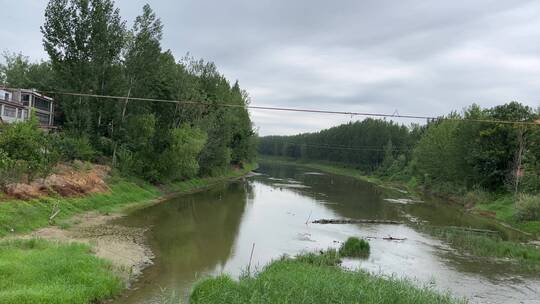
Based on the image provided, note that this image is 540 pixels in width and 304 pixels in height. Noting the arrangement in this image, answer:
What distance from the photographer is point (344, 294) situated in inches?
567

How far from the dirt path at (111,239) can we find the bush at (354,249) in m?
10.7

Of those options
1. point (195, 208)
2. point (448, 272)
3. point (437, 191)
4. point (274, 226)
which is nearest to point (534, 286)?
point (448, 272)

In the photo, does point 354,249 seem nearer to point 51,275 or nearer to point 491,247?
point 491,247

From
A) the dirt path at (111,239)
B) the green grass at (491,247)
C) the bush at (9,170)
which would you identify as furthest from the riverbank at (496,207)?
the bush at (9,170)

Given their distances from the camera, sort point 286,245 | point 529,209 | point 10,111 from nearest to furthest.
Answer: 1. point 286,245
2. point 529,209
3. point 10,111

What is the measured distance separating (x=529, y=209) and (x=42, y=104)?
186 ft

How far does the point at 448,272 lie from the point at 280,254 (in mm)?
8855

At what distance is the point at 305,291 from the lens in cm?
1412

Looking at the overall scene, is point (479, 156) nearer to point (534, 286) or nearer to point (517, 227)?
point (517, 227)

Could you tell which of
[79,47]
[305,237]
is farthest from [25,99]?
[305,237]

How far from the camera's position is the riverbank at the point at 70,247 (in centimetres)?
1484

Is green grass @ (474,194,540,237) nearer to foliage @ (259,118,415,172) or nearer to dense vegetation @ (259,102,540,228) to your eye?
dense vegetation @ (259,102,540,228)

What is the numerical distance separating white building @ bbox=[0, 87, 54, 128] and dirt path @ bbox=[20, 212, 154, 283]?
27032 millimetres

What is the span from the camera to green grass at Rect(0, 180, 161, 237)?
921 inches
